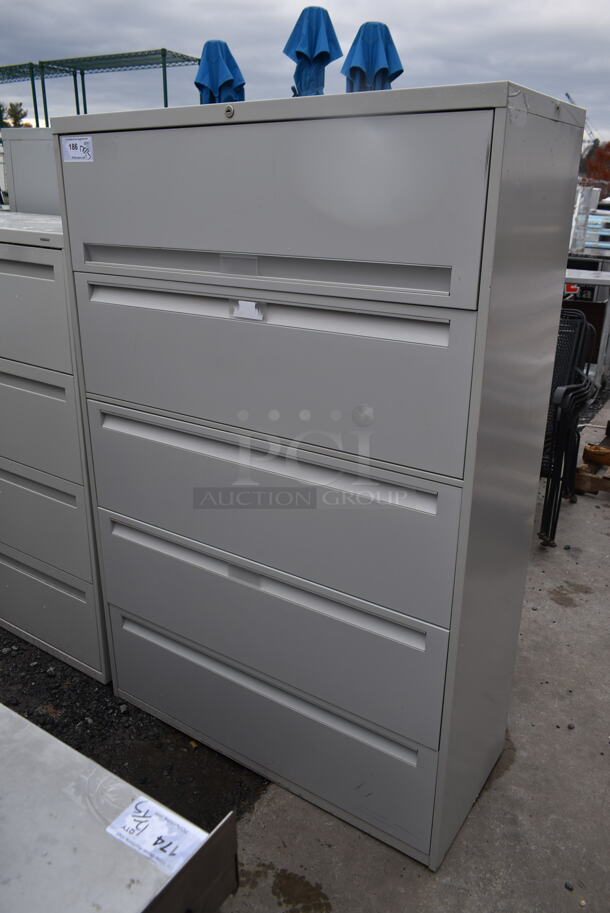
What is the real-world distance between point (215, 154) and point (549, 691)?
6.82 ft

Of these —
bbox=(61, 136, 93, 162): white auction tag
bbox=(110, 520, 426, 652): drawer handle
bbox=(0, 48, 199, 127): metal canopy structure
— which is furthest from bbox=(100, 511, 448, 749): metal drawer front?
bbox=(0, 48, 199, 127): metal canopy structure

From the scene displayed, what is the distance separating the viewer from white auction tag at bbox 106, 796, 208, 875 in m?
0.75

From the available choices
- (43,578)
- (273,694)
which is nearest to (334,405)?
(273,694)

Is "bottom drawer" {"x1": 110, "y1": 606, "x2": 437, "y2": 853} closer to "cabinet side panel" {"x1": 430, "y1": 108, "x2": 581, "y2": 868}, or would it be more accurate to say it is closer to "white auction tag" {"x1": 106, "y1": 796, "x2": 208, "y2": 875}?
"cabinet side panel" {"x1": 430, "y1": 108, "x2": 581, "y2": 868}

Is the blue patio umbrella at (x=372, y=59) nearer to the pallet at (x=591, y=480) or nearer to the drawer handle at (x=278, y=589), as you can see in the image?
the drawer handle at (x=278, y=589)

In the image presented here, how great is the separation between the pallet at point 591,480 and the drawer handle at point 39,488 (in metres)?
2.93

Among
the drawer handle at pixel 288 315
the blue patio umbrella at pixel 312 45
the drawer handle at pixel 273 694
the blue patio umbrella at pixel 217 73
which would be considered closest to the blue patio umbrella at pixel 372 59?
the blue patio umbrella at pixel 312 45

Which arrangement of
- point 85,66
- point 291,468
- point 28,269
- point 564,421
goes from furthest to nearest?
point 85,66, point 564,421, point 28,269, point 291,468

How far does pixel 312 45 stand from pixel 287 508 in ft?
3.91

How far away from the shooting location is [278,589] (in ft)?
6.01

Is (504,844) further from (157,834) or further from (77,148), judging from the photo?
(77,148)

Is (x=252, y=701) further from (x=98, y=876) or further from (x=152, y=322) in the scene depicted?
(x=98, y=876)

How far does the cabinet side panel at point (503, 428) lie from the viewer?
51.6 inches

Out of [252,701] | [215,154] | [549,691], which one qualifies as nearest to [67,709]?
[252,701]
